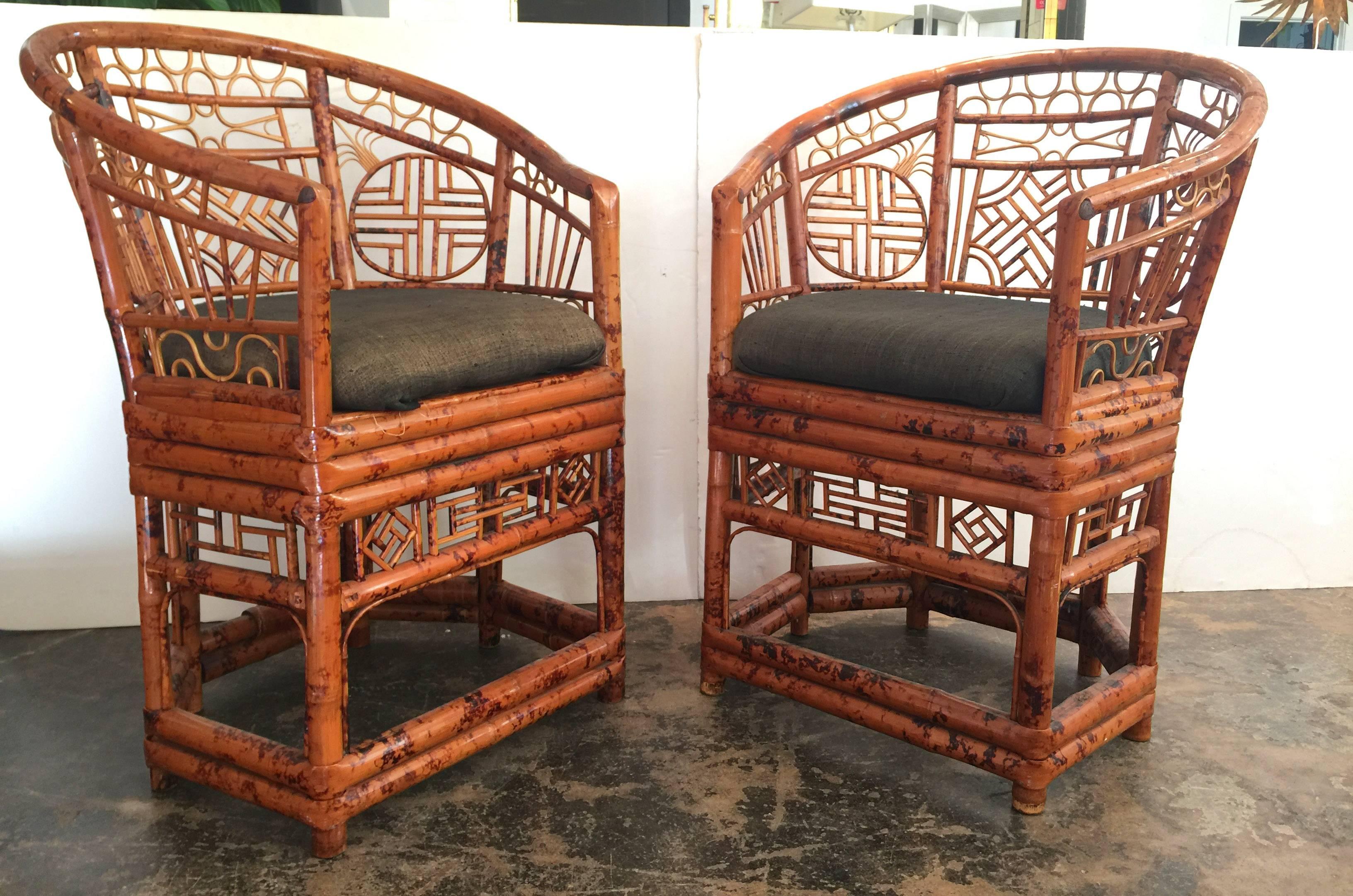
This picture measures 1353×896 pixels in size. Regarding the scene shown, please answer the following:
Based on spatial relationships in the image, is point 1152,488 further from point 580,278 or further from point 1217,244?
point 580,278

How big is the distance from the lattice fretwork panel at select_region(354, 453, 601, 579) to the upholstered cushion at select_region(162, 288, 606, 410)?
14cm

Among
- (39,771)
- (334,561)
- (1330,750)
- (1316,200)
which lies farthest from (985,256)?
(39,771)

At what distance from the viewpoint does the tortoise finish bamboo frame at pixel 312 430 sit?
47.8 inches

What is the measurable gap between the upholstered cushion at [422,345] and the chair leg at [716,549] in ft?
0.85

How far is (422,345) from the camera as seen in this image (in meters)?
1.29

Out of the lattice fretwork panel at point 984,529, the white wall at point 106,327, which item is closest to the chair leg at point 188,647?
the white wall at point 106,327

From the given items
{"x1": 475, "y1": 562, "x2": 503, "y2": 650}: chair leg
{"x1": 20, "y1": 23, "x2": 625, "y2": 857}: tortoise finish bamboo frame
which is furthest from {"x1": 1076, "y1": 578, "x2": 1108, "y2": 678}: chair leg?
{"x1": 475, "y1": 562, "x2": 503, "y2": 650}: chair leg

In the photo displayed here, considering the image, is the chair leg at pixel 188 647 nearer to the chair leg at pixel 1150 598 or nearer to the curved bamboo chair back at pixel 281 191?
the curved bamboo chair back at pixel 281 191

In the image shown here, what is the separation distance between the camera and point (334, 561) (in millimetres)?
1212

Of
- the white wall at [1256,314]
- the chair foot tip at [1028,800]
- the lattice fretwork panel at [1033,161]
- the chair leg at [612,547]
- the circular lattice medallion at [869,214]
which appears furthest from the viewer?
the white wall at [1256,314]

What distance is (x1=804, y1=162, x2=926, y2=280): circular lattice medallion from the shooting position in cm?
187

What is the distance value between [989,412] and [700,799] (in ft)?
2.04

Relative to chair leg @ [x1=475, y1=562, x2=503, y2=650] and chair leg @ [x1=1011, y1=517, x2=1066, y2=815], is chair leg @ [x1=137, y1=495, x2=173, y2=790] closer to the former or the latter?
chair leg @ [x1=475, y1=562, x2=503, y2=650]

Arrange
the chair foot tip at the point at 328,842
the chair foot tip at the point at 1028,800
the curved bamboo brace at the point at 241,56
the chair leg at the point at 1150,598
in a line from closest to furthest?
1. the curved bamboo brace at the point at 241,56
2. the chair foot tip at the point at 328,842
3. the chair foot tip at the point at 1028,800
4. the chair leg at the point at 1150,598
